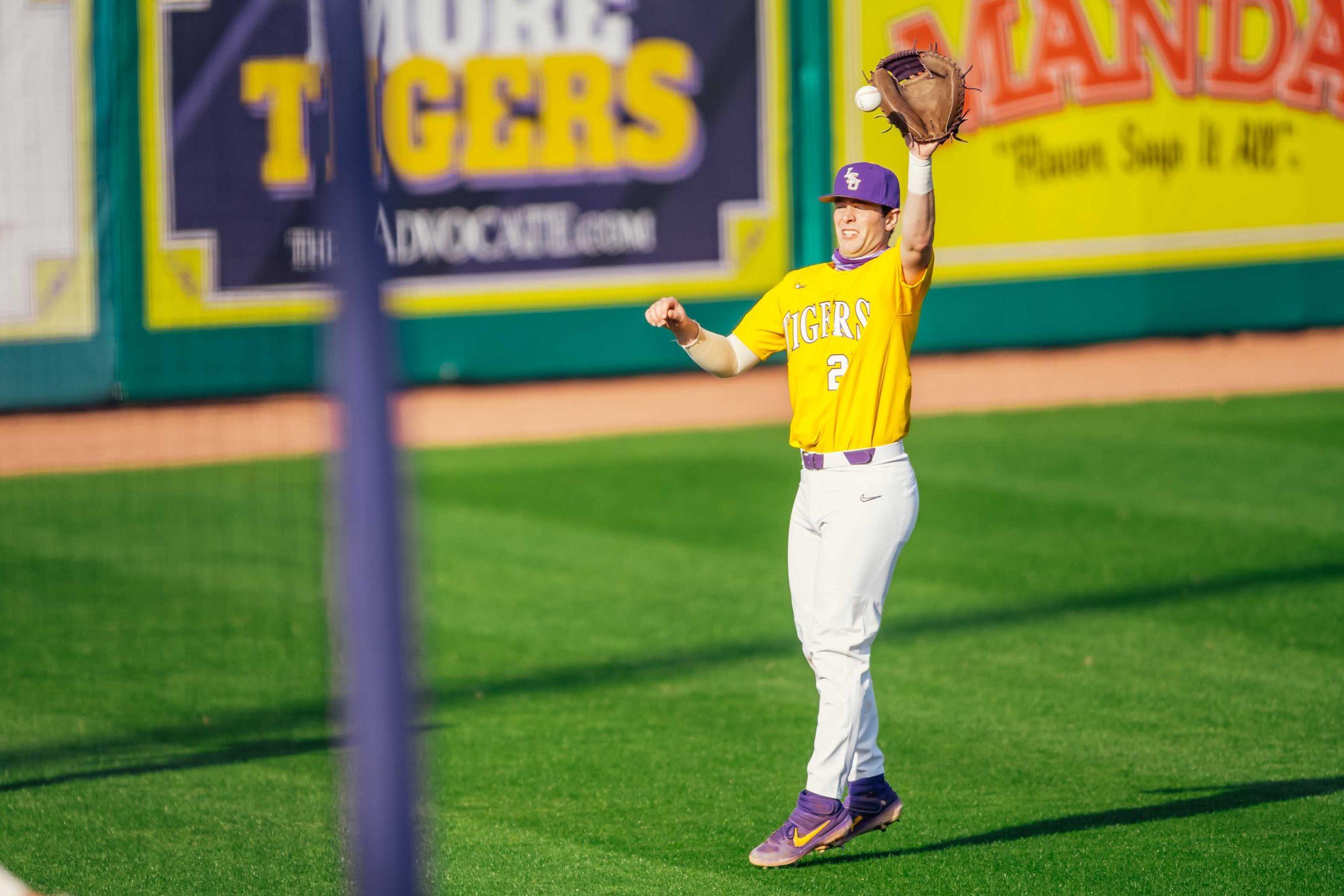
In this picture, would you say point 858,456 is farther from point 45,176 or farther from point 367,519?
point 45,176

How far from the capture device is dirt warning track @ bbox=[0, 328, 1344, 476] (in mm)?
13656

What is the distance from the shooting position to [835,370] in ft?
18.2

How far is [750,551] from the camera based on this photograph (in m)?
10.4

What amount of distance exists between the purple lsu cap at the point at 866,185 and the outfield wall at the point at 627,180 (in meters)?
7.36

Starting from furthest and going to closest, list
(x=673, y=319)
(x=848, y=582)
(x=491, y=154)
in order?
(x=491, y=154) → (x=673, y=319) → (x=848, y=582)

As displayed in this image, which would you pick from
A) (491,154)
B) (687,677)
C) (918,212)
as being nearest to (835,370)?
(918,212)

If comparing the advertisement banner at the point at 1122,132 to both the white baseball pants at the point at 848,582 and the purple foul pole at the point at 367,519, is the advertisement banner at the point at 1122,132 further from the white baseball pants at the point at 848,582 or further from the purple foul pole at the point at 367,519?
the purple foul pole at the point at 367,519

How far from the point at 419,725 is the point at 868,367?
105 inches

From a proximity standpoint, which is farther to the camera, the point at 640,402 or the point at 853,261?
the point at 640,402

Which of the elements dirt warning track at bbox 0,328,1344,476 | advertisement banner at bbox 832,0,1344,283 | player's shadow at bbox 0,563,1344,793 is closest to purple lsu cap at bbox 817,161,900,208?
Result: player's shadow at bbox 0,563,1344,793

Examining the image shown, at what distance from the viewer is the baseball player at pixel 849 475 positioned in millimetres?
5469

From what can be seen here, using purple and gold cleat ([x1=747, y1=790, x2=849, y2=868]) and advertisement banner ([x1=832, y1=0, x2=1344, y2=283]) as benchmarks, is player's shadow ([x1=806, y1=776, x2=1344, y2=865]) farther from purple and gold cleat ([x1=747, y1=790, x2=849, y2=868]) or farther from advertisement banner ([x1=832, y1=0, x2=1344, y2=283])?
advertisement banner ([x1=832, y1=0, x2=1344, y2=283])

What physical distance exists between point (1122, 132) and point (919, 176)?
11981 mm

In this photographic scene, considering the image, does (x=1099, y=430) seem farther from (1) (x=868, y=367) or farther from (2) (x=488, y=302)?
(1) (x=868, y=367)
